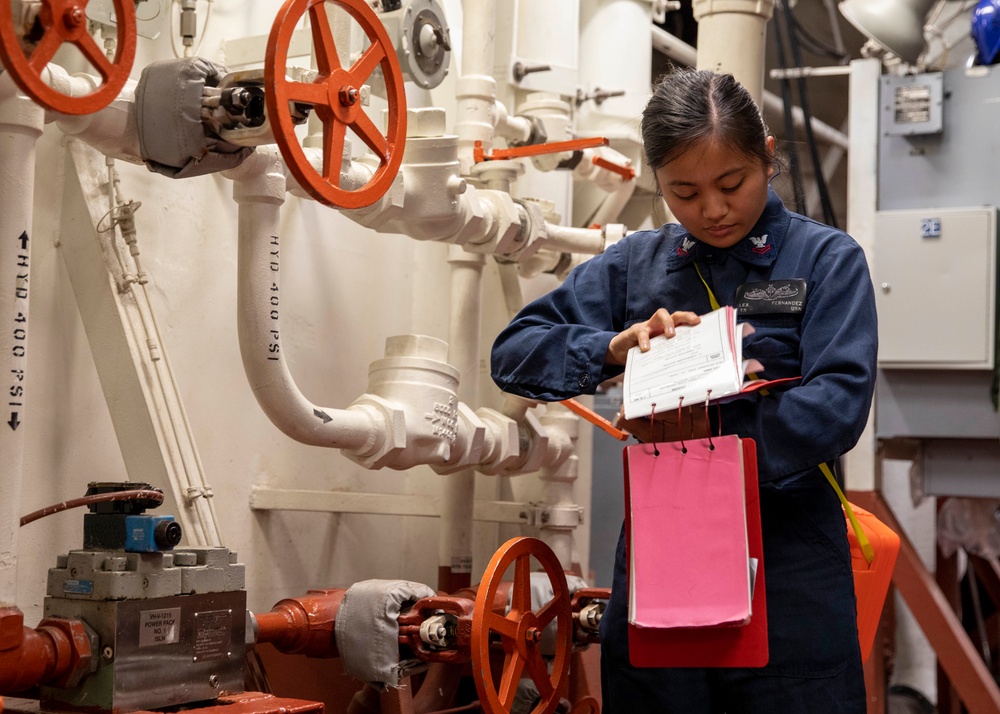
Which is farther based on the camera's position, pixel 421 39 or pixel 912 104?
pixel 912 104

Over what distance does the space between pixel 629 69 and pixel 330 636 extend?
1.95 metres

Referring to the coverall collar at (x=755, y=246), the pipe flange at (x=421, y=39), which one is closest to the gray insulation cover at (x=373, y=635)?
the coverall collar at (x=755, y=246)

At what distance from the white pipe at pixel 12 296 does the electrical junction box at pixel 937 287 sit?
229 centimetres

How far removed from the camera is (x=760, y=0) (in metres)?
2.87

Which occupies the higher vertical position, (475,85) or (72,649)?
(475,85)

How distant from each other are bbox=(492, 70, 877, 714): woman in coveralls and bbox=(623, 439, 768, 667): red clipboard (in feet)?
0.09

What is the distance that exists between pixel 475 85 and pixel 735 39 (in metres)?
0.79

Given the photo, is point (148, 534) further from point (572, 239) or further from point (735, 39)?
point (735, 39)

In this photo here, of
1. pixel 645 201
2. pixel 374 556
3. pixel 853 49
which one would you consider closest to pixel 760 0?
pixel 645 201

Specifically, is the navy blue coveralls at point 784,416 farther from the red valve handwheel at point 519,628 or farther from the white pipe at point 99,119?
the white pipe at point 99,119

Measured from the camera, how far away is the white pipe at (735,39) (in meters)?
2.84

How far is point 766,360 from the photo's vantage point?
1.28 meters

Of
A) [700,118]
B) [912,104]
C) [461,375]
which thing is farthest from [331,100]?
[912,104]

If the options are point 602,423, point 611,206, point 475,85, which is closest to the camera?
point 602,423
